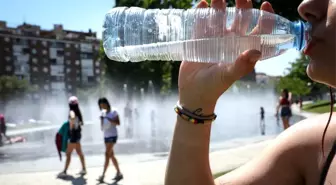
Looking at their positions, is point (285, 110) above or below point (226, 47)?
below

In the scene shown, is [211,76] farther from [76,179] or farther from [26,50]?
[26,50]

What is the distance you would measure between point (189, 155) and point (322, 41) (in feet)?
2.11

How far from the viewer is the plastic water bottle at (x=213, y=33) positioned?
1695 mm

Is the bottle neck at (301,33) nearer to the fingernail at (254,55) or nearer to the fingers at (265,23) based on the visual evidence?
the fingers at (265,23)

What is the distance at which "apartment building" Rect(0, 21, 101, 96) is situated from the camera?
95.4 m

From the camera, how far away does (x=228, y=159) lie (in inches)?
344

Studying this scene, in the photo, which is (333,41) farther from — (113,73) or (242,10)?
(113,73)

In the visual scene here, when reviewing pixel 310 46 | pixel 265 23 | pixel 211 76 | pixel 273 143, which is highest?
pixel 265 23

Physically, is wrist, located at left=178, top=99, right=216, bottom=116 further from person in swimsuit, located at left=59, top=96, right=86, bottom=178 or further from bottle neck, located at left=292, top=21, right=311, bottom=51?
person in swimsuit, located at left=59, top=96, right=86, bottom=178

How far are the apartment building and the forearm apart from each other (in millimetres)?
91414

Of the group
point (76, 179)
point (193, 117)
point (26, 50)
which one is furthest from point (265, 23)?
point (26, 50)

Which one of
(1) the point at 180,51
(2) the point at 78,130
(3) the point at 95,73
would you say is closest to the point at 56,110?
(2) the point at 78,130

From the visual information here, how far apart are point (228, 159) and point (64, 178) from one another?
3.37 metres

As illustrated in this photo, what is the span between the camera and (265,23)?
1.68 metres
